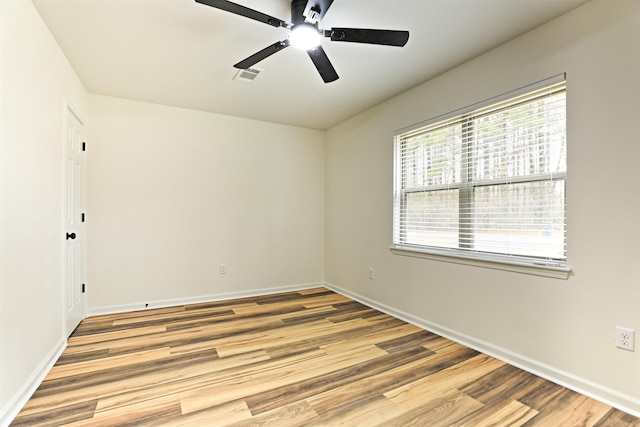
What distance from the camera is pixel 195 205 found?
3.94 meters

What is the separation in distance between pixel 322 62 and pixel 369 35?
1.33ft

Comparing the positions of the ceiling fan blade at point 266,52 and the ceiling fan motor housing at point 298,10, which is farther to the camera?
the ceiling fan blade at point 266,52

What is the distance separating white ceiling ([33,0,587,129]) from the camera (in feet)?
6.61

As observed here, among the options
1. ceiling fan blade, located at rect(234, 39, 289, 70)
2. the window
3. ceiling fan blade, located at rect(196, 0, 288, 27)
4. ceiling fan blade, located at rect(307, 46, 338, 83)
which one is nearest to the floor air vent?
ceiling fan blade, located at rect(234, 39, 289, 70)

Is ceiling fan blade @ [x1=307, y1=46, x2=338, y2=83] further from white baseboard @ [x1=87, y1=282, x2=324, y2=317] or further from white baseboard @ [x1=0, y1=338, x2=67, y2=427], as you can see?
white baseboard @ [x1=87, y1=282, x2=324, y2=317]

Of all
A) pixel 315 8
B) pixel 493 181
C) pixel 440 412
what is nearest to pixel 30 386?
pixel 440 412

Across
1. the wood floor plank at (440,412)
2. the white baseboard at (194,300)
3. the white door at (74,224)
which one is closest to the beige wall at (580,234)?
the wood floor plank at (440,412)

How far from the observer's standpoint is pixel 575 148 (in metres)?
2.02

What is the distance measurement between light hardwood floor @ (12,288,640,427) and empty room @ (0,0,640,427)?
0.7 inches

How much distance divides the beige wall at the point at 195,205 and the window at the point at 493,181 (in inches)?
68.4

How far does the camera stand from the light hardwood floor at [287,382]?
5.65 ft

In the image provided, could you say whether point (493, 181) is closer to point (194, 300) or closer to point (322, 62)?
point (322, 62)

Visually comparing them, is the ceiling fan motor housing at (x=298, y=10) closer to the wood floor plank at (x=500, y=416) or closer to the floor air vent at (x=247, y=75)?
the floor air vent at (x=247, y=75)

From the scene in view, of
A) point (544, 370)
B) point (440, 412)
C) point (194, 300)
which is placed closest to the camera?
point (440, 412)
